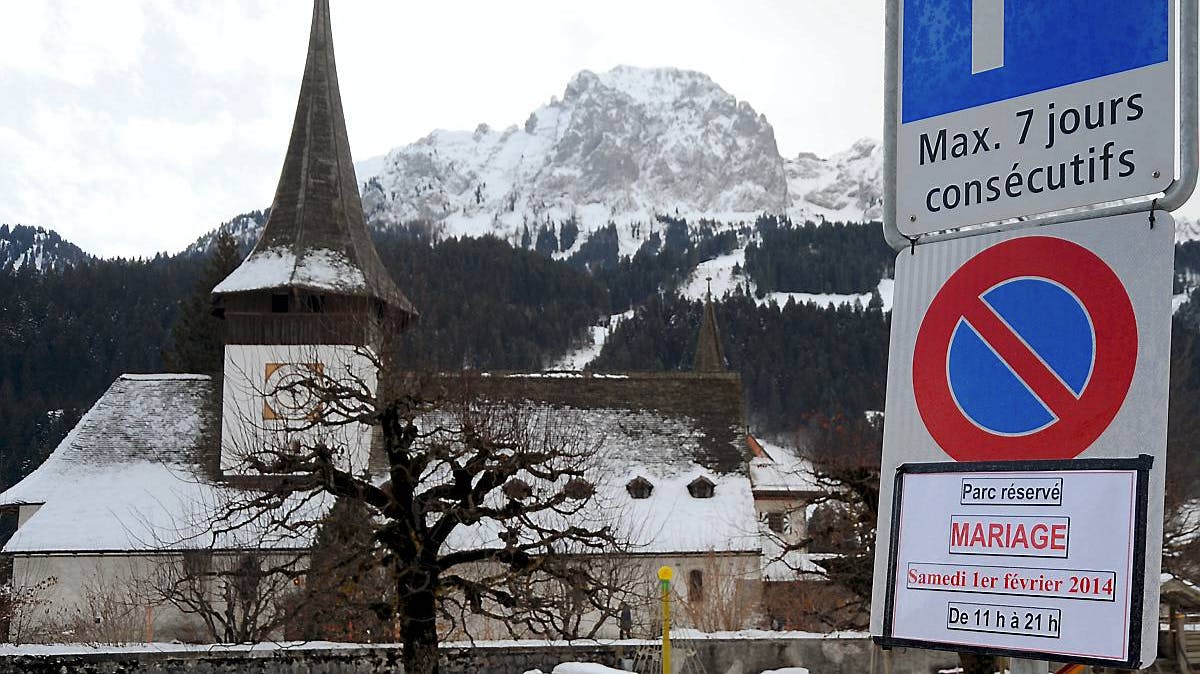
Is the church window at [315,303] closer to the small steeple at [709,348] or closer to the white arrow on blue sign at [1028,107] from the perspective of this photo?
the small steeple at [709,348]

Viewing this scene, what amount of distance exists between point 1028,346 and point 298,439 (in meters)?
32.0

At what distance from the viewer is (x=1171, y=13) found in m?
1.91

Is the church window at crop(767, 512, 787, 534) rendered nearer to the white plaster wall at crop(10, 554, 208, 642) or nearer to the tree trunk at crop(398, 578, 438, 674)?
the white plaster wall at crop(10, 554, 208, 642)

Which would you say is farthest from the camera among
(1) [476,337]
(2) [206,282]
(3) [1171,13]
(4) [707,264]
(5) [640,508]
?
(4) [707,264]

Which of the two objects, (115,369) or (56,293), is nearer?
(115,369)

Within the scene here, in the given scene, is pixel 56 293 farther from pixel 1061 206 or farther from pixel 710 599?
pixel 1061 206

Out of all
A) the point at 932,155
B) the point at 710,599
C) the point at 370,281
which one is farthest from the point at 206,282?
the point at 932,155

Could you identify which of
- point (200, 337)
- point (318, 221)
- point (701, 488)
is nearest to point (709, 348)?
point (701, 488)

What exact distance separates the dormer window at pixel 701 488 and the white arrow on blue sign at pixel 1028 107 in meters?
36.0

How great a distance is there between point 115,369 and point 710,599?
70.1 metres

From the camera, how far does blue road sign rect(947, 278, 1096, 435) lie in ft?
6.38

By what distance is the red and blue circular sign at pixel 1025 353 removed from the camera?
1919 millimetres

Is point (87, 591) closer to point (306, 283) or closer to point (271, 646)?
point (306, 283)

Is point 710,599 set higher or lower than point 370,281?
lower
